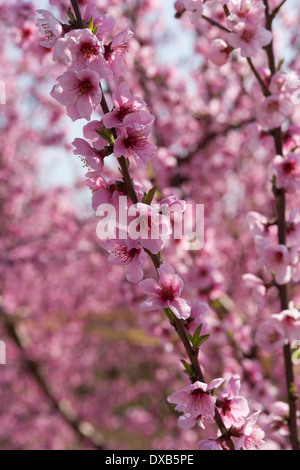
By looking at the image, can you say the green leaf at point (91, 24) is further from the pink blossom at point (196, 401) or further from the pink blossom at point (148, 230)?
the pink blossom at point (196, 401)

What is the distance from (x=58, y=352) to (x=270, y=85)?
27.0ft

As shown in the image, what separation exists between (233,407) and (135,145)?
0.96 m

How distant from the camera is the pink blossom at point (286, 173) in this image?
1994 mm

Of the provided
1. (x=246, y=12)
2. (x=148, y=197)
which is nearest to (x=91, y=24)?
(x=148, y=197)

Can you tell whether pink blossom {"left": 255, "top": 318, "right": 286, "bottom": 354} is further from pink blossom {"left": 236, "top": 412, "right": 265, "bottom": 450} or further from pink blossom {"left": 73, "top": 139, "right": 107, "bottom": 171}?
pink blossom {"left": 73, "top": 139, "right": 107, "bottom": 171}

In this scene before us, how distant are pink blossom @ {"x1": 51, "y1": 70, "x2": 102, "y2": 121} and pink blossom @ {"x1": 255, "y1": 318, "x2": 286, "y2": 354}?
125 centimetres

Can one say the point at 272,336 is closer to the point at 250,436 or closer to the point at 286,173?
the point at 250,436

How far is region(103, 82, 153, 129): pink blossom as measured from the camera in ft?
4.20

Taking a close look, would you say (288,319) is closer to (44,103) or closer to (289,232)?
(289,232)

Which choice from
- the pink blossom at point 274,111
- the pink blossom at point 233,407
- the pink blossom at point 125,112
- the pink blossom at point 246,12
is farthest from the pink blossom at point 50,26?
the pink blossom at point 233,407

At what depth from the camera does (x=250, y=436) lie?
1.45 m

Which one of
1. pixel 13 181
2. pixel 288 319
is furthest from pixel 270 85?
pixel 13 181

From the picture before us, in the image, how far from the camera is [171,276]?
1.31 meters

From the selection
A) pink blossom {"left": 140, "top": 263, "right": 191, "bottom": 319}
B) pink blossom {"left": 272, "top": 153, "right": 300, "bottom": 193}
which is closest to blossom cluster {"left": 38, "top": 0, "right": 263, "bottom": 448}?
pink blossom {"left": 140, "top": 263, "right": 191, "bottom": 319}
